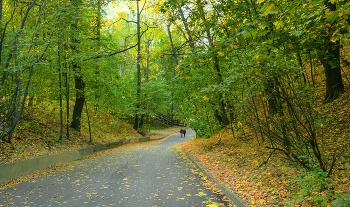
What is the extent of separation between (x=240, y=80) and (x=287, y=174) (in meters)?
2.54

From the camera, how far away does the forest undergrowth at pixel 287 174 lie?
523 centimetres

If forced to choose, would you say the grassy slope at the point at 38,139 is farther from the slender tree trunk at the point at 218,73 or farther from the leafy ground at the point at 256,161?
the slender tree trunk at the point at 218,73

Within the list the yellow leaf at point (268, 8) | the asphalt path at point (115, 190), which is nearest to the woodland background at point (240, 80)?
the yellow leaf at point (268, 8)

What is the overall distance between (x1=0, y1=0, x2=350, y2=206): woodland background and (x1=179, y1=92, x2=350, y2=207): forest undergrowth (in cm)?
4

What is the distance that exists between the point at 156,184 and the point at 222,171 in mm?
2311

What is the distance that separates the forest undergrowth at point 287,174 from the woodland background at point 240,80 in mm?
44

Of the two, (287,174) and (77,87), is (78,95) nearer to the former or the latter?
(77,87)

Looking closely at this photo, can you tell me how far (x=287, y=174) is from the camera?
7.06 m

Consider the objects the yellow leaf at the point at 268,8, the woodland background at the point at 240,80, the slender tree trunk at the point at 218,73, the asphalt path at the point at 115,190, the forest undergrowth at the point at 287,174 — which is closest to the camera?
the yellow leaf at the point at 268,8

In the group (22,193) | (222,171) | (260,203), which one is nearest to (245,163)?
(222,171)

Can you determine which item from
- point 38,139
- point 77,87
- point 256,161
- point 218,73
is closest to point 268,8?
point 256,161

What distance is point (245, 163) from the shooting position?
972 cm

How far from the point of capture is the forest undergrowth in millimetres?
5230

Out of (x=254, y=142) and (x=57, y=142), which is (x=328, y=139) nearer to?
(x=254, y=142)
